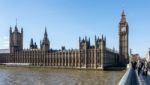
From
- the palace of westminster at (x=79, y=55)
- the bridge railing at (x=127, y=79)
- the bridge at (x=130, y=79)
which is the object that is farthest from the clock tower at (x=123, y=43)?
the bridge railing at (x=127, y=79)

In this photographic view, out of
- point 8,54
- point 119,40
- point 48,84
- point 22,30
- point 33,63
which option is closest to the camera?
point 48,84

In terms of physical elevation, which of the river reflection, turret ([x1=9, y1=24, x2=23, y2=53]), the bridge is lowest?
the river reflection

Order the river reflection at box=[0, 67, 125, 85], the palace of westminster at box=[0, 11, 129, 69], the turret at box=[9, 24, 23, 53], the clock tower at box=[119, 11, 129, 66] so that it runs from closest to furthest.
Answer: the river reflection at box=[0, 67, 125, 85] < the palace of westminster at box=[0, 11, 129, 69] < the clock tower at box=[119, 11, 129, 66] < the turret at box=[9, 24, 23, 53]

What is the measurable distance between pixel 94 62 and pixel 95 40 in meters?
8.49

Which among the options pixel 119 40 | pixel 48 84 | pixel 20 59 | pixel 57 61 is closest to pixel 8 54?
pixel 20 59

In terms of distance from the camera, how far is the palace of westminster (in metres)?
106

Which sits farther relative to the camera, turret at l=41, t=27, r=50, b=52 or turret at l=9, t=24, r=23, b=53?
turret at l=9, t=24, r=23, b=53

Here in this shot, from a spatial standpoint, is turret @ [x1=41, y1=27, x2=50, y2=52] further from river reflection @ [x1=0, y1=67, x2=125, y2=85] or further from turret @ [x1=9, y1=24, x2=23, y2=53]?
river reflection @ [x1=0, y1=67, x2=125, y2=85]

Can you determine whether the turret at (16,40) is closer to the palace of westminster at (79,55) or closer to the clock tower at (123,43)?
the palace of westminster at (79,55)

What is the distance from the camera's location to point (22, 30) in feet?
479

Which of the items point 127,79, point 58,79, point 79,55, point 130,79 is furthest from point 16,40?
point 127,79

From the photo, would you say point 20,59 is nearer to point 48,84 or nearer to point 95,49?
point 95,49

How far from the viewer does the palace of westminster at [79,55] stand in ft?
349

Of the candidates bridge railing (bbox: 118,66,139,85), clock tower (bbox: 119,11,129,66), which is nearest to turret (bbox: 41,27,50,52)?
clock tower (bbox: 119,11,129,66)
